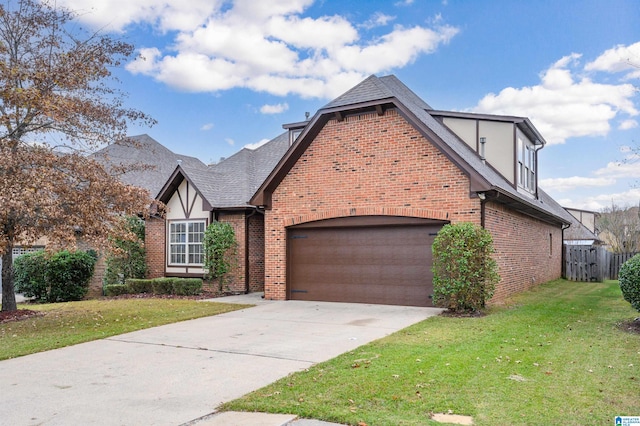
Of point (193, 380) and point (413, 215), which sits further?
point (413, 215)

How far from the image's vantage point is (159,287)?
56.6ft

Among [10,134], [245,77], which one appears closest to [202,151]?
[245,77]

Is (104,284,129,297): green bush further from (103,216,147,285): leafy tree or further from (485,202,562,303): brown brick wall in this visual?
(485,202,562,303): brown brick wall

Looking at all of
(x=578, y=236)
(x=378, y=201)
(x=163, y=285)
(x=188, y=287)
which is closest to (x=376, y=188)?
(x=378, y=201)

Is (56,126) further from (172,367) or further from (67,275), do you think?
(172,367)

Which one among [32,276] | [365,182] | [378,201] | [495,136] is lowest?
[32,276]

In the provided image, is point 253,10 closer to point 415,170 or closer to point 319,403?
point 415,170

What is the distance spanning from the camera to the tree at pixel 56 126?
10.5 metres

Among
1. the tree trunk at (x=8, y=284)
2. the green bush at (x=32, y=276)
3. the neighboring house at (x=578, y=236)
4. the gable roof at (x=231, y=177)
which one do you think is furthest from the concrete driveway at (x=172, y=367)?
the neighboring house at (x=578, y=236)

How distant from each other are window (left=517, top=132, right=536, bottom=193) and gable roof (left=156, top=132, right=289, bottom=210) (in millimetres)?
9150

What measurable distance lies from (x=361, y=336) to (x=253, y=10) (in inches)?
392

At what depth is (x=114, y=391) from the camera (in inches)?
229

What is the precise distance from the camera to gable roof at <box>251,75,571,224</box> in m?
12.0

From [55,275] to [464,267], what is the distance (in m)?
13.1
